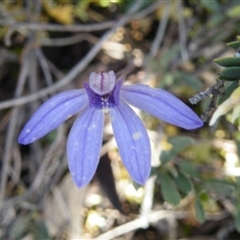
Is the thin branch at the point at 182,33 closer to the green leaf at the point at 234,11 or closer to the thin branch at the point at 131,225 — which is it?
the green leaf at the point at 234,11

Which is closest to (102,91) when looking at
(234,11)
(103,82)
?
(103,82)

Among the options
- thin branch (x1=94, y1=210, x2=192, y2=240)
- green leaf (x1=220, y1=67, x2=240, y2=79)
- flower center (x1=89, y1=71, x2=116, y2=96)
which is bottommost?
thin branch (x1=94, y1=210, x2=192, y2=240)

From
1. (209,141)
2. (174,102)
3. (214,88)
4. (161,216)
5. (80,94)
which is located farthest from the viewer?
(209,141)

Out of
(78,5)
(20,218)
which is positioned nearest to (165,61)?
(78,5)

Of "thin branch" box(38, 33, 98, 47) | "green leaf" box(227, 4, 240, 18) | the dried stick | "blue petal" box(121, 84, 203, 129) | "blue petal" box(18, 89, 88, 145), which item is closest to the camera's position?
"blue petal" box(121, 84, 203, 129)

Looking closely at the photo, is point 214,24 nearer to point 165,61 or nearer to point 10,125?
point 165,61

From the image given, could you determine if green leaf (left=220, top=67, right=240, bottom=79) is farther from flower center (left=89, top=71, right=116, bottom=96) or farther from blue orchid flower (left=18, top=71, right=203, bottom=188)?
flower center (left=89, top=71, right=116, bottom=96)

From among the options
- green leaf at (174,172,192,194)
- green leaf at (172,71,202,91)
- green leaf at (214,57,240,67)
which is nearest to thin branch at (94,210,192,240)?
green leaf at (174,172,192,194)
